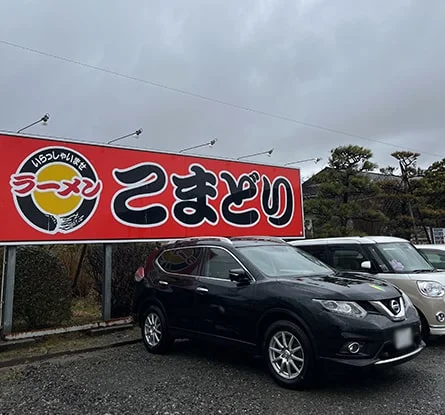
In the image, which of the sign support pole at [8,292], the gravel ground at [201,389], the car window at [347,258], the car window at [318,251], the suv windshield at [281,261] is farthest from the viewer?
the car window at [318,251]

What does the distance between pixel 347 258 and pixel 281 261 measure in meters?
2.13

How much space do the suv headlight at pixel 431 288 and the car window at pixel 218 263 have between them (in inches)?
108

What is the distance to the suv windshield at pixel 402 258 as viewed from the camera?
647cm

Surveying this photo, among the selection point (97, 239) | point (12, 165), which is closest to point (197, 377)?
point (97, 239)

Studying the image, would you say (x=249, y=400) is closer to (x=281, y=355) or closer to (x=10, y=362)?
(x=281, y=355)

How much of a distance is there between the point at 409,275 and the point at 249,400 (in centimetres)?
339

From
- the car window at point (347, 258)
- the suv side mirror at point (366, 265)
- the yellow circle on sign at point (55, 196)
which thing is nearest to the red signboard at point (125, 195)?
the yellow circle on sign at point (55, 196)

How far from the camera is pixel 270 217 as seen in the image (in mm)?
9609

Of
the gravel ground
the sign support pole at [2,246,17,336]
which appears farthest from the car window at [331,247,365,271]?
the sign support pole at [2,246,17,336]

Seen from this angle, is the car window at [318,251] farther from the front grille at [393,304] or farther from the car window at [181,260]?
the front grille at [393,304]

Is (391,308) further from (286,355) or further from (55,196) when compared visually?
(55,196)

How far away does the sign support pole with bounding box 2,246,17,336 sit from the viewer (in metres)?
6.25

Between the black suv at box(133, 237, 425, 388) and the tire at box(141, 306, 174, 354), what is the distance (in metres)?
0.01

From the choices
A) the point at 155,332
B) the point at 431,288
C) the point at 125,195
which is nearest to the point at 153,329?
the point at 155,332
